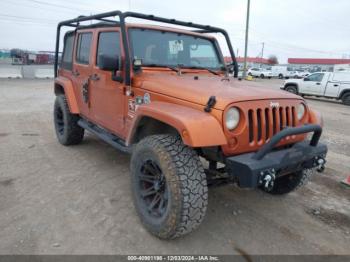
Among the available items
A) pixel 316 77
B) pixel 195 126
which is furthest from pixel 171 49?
pixel 316 77

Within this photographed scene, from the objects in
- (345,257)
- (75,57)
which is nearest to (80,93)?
(75,57)

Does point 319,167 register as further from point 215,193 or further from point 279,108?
point 215,193

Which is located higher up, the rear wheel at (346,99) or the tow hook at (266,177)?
the rear wheel at (346,99)

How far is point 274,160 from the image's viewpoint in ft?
8.98

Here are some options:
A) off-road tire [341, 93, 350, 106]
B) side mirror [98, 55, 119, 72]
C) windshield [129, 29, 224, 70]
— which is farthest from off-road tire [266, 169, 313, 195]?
off-road tire [341, 93, 350, 106]

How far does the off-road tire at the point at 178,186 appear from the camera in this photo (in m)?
2.70

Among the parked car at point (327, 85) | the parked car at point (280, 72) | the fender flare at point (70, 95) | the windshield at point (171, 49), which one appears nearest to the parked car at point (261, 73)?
the parked car at point (280, 72)

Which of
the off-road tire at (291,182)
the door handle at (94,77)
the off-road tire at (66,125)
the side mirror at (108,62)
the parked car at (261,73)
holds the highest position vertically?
the parked car at (261,73)

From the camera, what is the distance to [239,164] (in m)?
2.65

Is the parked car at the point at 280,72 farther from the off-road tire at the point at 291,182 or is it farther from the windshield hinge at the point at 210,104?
the windshield hinge at the point at 210,104

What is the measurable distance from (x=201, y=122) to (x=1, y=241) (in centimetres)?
209

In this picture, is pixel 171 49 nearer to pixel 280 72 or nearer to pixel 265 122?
pixel 265 122

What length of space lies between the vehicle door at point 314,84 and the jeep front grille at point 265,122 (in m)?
15.2

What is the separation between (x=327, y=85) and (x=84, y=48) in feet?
48.5
